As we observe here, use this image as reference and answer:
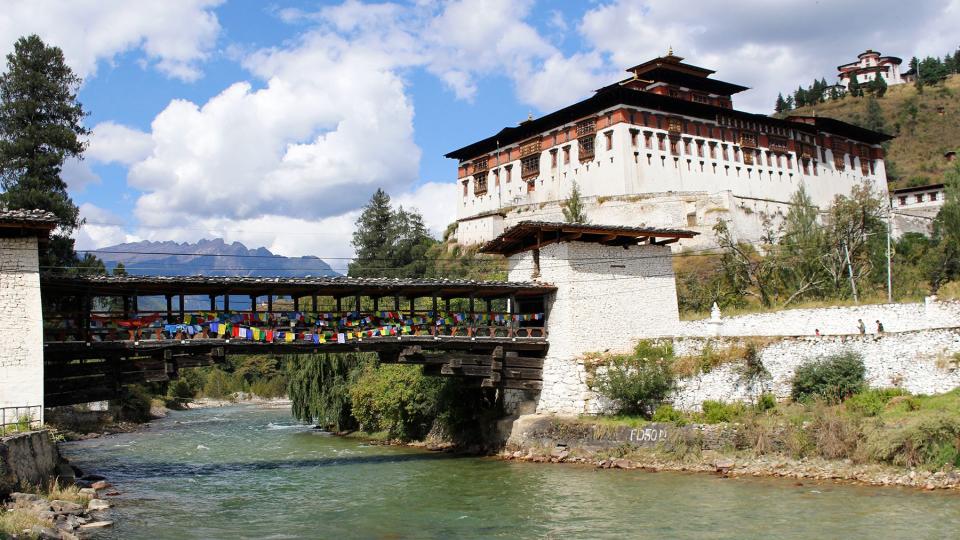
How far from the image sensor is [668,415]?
26875mm

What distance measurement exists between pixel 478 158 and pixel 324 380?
41865mm

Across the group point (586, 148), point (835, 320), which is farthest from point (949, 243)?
point (586, 148)

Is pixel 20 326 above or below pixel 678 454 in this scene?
above

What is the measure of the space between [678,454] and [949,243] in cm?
2584

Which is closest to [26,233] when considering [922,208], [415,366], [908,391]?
[415,366]

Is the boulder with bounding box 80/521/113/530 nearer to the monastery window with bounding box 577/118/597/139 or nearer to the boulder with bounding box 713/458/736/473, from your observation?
the boulder with bounding box 713/458/736/473

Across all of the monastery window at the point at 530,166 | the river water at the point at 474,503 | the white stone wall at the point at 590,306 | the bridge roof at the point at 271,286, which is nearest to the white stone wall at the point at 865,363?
the white stone wall at the point at 590,306

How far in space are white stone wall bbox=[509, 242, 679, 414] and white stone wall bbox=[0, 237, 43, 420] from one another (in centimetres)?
1667

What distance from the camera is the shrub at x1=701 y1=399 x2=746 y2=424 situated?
84.7 ft

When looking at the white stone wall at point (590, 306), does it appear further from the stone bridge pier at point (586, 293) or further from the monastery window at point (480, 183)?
the monastery window at point (480, 183)

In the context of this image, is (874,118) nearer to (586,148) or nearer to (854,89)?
(854,89)

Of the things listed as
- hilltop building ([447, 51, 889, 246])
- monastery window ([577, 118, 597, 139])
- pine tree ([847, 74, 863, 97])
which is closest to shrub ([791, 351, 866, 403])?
hilltop building ([447, 51, 889, 246])

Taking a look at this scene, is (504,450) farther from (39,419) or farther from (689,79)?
(689,79)

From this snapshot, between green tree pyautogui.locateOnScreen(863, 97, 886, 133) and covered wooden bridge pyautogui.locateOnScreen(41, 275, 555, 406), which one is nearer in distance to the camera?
covered wooden bridge pyautogui.locateOnScreen(41, 275, 555, 406)
